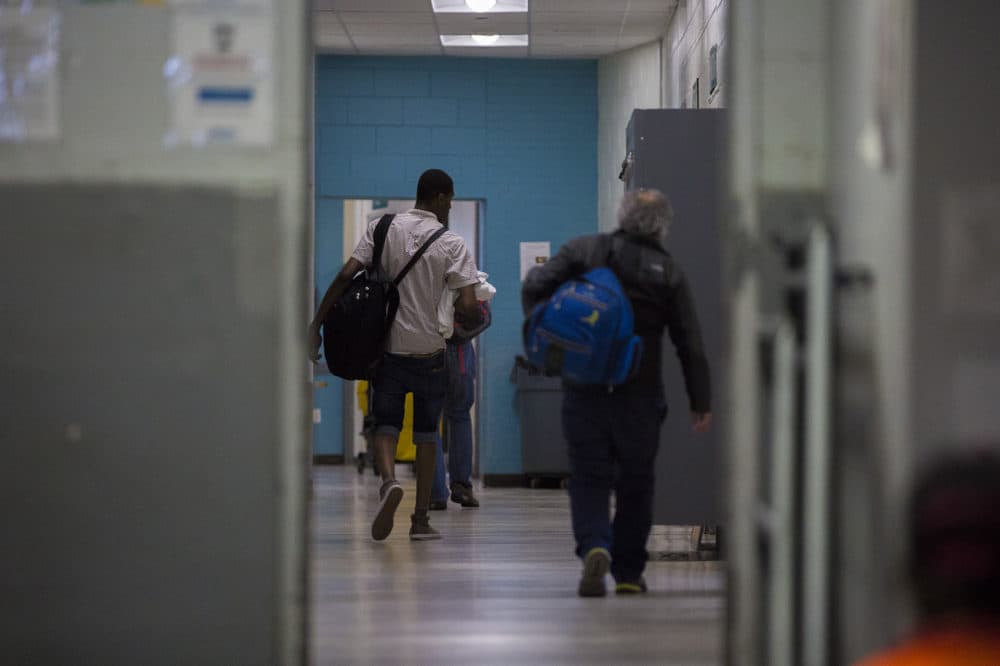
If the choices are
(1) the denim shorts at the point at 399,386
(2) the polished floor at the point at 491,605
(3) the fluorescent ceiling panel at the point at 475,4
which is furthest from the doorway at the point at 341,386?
(1) the denim shorts at the point at 399,386

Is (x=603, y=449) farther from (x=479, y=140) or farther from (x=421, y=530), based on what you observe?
(x=479, y=140)

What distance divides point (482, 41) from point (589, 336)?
19.4 feet

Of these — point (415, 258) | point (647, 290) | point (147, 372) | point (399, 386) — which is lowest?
point (399, 386)

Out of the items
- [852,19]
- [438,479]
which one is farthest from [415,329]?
[852,19]

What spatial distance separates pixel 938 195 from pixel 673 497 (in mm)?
2900

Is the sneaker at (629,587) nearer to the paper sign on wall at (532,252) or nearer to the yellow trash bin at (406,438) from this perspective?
the yellow trash bin at (406,438)

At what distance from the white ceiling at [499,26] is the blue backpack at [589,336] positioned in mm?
4621

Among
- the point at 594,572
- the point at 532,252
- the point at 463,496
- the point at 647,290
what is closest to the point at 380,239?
the point at 647,290

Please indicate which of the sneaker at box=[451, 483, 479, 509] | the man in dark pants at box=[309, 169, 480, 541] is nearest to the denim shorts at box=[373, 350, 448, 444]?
the man in dark pants at box=[309, 169, 480, 541]

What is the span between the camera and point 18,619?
2713mm

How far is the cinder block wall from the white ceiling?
0.53 feet

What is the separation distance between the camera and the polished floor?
340 cm

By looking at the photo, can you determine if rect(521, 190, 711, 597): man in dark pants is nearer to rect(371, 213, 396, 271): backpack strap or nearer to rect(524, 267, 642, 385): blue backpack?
rect(524, 267, 642, 385): blue backpack

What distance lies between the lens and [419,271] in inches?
224
